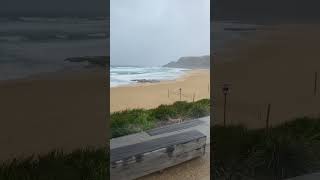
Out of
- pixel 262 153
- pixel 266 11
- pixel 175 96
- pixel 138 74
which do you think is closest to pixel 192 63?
pixel 175 96

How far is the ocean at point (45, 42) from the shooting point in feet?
10.6

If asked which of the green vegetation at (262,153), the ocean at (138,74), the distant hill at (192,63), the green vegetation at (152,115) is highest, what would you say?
the distant hill at (192,63)

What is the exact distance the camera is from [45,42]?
11.1 feet

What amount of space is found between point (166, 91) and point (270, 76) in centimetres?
99

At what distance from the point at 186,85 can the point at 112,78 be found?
80cm

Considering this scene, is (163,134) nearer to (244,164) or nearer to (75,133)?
(244,164)

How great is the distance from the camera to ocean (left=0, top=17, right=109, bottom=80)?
10.6 ft

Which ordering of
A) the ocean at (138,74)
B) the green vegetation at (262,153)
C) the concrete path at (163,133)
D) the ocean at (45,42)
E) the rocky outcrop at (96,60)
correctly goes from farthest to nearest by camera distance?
1. the green vegetation at (262,153)
2. the concrete path at (163,133)
3. the ocean at (138,74)
4. the rocky outcrop at (96,60)
5. the ocean at (45,42)

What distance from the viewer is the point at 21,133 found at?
3.31 m

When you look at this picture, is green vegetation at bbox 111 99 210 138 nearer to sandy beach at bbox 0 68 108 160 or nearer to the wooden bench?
the wooden bench

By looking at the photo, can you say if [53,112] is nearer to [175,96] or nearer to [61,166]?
[61,166]

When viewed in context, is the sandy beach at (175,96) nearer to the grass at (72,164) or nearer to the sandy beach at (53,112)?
the grass at (72,164)

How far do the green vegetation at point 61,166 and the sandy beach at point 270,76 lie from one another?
3.88 feet

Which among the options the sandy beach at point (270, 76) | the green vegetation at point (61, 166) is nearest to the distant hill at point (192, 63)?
the sandy beach at point (270, 76)
